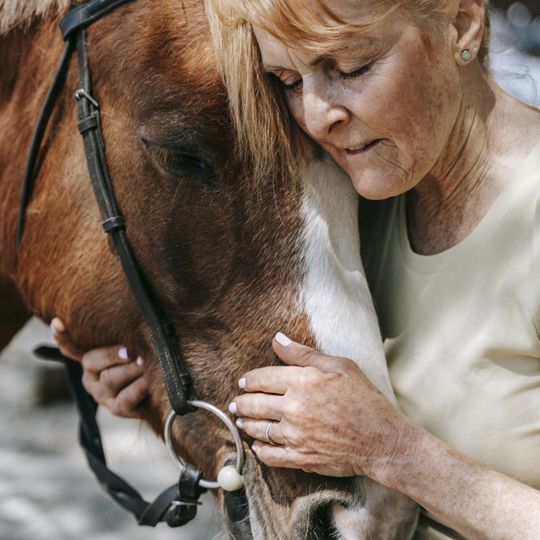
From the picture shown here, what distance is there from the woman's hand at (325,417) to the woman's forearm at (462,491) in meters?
0.03

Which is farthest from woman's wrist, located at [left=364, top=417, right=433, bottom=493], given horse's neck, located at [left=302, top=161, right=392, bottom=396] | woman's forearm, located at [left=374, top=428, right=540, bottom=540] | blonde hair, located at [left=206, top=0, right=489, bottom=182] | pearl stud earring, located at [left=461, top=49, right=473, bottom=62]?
pearl stud earring, located at [left=461, top=49, right=473, bottom=62]

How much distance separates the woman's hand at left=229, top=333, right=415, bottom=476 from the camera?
56.2 inches

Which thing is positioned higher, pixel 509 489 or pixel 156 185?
pixel 156 185

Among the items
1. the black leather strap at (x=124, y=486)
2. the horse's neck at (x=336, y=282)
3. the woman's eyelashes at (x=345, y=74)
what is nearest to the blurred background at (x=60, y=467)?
the black leather strap at (x=124, y=486)

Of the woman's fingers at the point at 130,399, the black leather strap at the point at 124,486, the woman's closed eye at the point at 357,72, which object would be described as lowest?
the black leather strap at the point at 124,486

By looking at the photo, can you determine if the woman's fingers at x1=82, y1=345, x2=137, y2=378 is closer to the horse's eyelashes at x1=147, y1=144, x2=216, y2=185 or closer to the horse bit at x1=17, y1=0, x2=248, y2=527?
the horse bit at x1=17, y1=0, x2=248, y2=527

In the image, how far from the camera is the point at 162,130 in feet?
5.18

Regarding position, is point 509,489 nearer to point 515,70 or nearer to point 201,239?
point 201,239

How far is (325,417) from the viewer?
1.45 meters

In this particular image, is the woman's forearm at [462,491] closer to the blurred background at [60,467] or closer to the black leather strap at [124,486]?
the black leather strap at [124,486]

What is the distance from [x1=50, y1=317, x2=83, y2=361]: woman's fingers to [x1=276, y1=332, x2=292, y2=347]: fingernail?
549 millimetres

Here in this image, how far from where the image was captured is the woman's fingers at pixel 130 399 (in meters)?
1.76

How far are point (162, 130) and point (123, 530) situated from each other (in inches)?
93.3

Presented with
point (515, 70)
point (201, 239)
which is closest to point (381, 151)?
point (201, 239)
